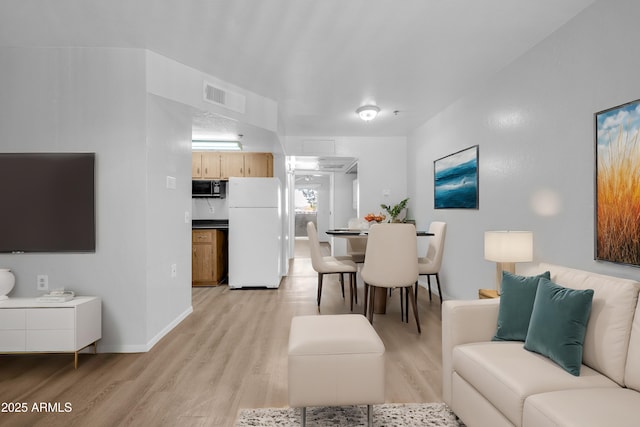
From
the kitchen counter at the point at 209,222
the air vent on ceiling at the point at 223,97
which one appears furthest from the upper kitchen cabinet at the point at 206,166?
the air vent on ceiling at the point at 223,97

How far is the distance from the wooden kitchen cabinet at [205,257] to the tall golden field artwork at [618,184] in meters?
4.76

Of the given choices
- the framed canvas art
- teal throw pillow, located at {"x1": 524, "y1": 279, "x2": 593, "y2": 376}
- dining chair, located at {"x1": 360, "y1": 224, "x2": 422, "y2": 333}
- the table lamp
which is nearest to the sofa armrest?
teal throw pillow, located at {"x1": 524, "y1": 279, "x2": 593, "y2": 376}

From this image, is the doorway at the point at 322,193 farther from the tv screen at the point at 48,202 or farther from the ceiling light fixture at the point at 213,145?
the tv screen at the point at 48,202

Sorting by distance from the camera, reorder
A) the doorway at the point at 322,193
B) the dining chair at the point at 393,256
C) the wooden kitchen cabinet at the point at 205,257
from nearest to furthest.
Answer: the dining chair at the point at 393,256
the wooden kitchen cabinet at the point at 205,257
the doorway at the point at 322,193

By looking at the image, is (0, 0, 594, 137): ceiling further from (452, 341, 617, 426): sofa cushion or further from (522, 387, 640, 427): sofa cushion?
(522, 387, 640, 427): sofa cushion

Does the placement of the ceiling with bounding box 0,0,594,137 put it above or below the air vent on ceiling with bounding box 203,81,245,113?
above

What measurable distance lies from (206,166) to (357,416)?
5291 millimetres

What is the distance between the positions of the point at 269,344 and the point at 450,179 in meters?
2.97

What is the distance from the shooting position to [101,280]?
302 cm

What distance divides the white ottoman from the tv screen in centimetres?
217

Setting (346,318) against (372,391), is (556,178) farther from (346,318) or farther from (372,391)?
(372,391)

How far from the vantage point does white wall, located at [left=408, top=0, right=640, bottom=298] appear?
7.25ft

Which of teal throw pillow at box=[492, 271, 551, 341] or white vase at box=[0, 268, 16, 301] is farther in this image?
white vase at box=[0, 268, 16, 301]

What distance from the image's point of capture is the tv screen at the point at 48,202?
9.74ft
